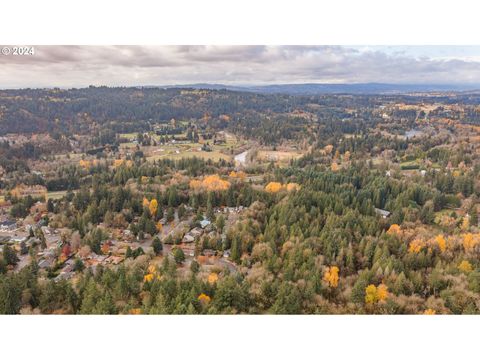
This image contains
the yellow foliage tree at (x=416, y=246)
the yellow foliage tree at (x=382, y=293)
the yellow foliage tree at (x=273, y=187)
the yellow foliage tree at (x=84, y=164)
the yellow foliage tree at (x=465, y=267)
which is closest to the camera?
the yellow foliage tree at (x=382, y=293)

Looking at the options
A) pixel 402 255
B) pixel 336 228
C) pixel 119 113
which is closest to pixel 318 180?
pixel 336 228

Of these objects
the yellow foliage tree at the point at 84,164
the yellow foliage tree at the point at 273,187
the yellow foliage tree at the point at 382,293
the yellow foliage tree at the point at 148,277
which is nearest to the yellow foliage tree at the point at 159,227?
the yellow foliage tree at the point at 148,277

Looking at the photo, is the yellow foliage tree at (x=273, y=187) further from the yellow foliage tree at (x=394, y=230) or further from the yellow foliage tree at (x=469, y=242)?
the yellow foliage tree at (x=469, y=242)

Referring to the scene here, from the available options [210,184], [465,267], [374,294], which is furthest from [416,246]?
[210,184]

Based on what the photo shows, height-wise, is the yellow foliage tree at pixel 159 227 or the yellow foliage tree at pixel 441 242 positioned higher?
the yellow foliage tree at pixel 441 242

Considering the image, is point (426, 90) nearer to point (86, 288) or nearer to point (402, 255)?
point (402, 255)

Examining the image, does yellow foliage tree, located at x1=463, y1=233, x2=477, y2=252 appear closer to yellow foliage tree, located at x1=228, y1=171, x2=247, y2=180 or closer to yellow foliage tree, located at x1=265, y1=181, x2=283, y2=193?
yellow foliage tree, located at x1=265, y1=181, x2=283, y2=193
